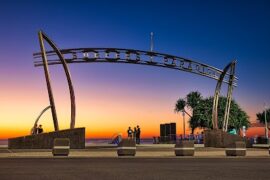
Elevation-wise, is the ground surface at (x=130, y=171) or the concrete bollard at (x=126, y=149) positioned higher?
the concrete bollard at (x=126, y=149)

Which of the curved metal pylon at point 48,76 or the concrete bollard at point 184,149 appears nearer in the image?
the concrete bollard at point 184,149

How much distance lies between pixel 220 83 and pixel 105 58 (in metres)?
10.1

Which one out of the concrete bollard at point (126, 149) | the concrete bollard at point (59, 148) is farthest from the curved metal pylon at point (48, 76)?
the concrete bollard at point (126, 149)

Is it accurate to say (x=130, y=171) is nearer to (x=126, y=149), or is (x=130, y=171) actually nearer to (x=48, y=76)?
(x=126, y=149)

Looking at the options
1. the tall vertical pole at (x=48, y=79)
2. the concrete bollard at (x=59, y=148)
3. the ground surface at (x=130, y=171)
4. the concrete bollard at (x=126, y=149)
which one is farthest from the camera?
the tall vertical pole at (x=48, y=79)

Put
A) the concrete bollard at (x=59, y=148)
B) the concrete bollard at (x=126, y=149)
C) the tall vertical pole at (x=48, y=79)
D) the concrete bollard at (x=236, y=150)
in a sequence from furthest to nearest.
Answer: the tall vertical pole at (x=48, y=79) → the concrete bollard at (x=236, y=150) → the concrete bollard at (x=126, y=149) → the concrete bollard at (x=59, y=148)

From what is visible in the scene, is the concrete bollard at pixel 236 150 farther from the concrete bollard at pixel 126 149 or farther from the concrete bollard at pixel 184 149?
the concrete bollard at pixel 126 149

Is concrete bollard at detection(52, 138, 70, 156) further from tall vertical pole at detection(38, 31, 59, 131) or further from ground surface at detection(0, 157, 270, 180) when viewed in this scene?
ground surface at detection(0, 157, 270, 180)

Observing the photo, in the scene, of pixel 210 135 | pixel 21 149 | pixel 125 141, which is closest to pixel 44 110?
pixel 21 149

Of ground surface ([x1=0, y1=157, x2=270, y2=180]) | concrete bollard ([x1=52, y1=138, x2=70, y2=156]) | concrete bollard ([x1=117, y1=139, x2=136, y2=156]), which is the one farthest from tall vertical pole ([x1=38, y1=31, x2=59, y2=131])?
ground surface ([x1=0, y1=157, x2=270, y2=180])

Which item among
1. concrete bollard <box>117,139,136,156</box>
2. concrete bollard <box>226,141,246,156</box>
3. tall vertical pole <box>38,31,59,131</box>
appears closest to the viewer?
concrete bollard <box>117,139,136,156</box>

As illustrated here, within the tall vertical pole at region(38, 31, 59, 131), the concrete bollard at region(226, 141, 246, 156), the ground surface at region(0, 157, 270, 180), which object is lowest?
the ground surface at region(0, 157, 270, 180)

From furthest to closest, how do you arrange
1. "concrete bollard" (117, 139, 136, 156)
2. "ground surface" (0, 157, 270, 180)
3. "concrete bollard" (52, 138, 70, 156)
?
"concrete bollard" (117, 139, 136, 156), "concrete bollard" (52, 138, 70, 156), "ground surface" (0, 157, 270, 180)

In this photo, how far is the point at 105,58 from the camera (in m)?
35.2
